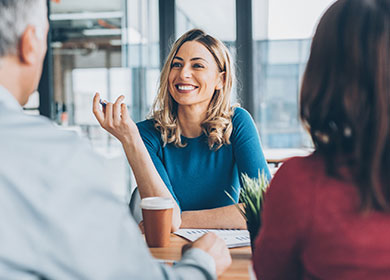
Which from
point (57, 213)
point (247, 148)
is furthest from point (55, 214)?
point (247, 148)

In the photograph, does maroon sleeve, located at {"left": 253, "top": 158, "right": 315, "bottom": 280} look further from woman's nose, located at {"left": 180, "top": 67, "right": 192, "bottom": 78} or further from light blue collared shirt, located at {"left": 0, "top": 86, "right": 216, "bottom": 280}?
woman's nose, located at {"left": 180, "top": 67, "right": 192, "bottom": 78}

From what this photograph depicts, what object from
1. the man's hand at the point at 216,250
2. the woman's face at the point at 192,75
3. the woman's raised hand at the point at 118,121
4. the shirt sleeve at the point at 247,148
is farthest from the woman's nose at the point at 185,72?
the man's hand at the point at 216,250

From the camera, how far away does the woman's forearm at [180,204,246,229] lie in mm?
1409

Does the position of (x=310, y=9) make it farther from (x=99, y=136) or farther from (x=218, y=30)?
(x=99, y=136)

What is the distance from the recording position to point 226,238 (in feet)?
4.15

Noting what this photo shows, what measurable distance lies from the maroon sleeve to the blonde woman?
83 centimetres

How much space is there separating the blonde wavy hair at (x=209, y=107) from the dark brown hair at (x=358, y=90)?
1171mm

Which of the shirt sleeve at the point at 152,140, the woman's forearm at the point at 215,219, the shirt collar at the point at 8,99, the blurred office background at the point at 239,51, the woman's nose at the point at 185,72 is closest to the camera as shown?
the shirt collar at the point at 8,99

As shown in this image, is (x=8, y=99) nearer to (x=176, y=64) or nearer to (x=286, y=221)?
(x=286, y=221)

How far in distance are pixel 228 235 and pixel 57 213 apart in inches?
32.0

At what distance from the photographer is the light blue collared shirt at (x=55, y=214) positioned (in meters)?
0.58

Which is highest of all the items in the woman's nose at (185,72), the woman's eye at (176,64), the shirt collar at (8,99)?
the woman's eye at (176,64)

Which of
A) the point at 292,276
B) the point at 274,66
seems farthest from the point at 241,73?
the point at 292,276

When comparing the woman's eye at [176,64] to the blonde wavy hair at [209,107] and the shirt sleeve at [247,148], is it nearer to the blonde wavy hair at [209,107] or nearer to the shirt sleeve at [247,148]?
the blonde wavy hair at [209,107]
